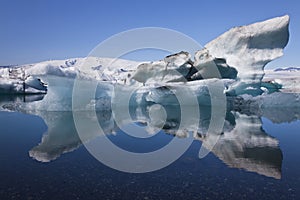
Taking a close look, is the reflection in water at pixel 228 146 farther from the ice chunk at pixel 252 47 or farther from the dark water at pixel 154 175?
the ice chunk at pixel 252 47

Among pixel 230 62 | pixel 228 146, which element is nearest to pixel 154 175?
pixel 228 146

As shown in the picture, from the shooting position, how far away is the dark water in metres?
2.54

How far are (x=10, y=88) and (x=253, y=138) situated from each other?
2049 centimetres

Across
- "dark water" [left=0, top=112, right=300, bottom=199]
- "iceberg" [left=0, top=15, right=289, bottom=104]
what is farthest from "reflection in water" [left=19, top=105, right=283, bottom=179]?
"iceberg" [left=0, top=15, right=289, bottom=104]

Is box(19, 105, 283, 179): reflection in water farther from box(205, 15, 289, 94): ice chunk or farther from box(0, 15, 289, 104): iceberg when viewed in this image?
box(205, 15, 289, 94): ice chunk

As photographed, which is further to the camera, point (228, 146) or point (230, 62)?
point (230, 62)

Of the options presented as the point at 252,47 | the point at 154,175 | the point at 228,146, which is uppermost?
the point at 252,47

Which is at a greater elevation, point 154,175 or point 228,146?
point 154,175

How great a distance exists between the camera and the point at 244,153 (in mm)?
3963

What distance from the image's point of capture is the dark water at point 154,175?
2535mm

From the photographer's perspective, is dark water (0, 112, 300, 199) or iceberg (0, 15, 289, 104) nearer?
dark water (0, 112, 300, 199)

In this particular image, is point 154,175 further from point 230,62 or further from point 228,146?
point 230,62

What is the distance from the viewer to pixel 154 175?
10.2 feet

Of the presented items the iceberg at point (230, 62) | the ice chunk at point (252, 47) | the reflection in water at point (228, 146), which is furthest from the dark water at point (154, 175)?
the ice chunk at point (252, 47)
